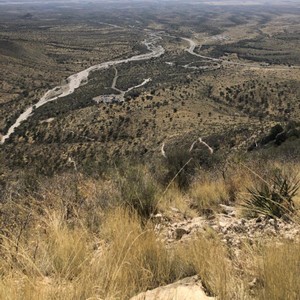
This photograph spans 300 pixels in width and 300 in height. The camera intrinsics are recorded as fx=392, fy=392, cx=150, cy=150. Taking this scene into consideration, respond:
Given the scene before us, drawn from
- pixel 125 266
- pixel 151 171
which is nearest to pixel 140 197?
pixel 125 266

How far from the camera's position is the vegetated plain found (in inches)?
120

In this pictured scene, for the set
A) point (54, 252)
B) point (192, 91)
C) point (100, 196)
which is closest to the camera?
point (54, 252)

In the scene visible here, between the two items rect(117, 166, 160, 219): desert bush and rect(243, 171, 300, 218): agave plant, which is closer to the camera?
→ rect(243, 171, 300, 218): agave plant

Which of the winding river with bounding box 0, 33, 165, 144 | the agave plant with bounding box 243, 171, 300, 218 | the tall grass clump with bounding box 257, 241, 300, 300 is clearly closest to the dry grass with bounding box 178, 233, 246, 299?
the tall grass clump with bounding box 257, 241, 300, 300

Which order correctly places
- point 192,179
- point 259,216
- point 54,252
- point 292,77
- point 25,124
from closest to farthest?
point 54,252 < point 259,216 < point 192,179 < point 25,124 < point 292,77

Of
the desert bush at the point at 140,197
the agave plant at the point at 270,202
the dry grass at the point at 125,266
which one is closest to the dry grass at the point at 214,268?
the dry grass at the point at 125,266

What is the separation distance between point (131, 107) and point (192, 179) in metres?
55.7

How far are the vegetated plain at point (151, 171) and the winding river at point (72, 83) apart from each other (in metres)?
1.90


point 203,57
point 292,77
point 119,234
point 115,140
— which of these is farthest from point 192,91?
point 119,234

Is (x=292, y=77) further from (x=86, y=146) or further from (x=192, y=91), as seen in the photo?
(x=86, y=146)

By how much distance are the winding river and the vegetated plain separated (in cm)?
190

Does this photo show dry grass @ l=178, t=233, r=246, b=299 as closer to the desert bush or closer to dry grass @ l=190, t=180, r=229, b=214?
the desert bush

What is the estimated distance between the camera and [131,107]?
209 feet

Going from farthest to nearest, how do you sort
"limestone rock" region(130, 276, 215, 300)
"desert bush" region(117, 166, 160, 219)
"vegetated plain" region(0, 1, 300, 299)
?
1. "desert bush" region(117, 166, 160, 219)
2. "vegetated plain" region(0, 1, 300, 299)
3. "limestone rock" region(130, 276, 215, 300)
